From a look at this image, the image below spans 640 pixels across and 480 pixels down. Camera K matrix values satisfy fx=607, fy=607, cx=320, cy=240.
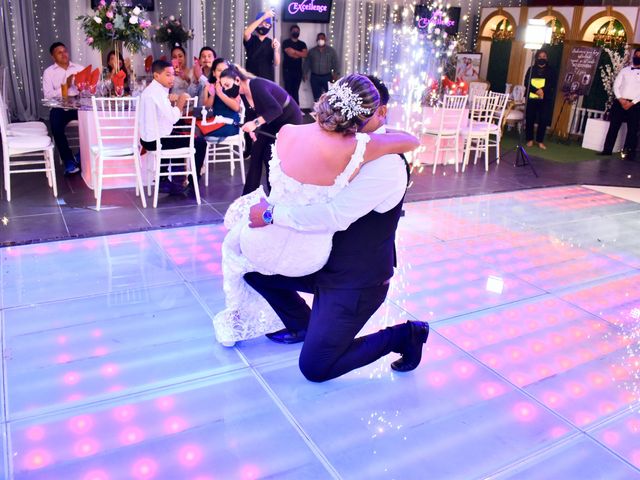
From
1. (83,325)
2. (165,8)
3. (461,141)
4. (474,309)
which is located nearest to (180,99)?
(83,325)

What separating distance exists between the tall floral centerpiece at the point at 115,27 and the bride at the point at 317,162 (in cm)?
374

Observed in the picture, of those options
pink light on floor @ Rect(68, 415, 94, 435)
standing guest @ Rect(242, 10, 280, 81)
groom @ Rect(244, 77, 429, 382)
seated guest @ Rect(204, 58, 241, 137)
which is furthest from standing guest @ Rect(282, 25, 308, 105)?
pink light on floor @ Rect(68, 415, 94, 435)

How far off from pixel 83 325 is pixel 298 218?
1.50 metres

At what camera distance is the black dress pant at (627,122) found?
868 cm

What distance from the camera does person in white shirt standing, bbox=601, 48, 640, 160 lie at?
8484mm

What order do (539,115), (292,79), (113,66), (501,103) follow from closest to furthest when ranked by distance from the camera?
(113,66), (501,103), (539,115), (292,79)

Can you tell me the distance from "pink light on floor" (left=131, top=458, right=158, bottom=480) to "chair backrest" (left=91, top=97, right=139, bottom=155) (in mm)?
3259

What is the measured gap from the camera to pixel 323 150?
2203mm

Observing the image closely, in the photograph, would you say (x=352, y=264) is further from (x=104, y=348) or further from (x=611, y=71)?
(x=611, y=71)

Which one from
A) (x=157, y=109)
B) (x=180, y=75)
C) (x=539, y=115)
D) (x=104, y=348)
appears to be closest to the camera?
(x=104, y=348)

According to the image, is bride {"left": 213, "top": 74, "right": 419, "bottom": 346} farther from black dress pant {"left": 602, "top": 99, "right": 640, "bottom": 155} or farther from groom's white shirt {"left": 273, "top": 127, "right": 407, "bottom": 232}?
black dress pant {"left": 602, "top": 99, "right": 640, "bottom": 155}

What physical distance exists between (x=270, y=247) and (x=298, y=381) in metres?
0.69

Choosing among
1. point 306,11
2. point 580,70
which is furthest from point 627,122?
point 306,11

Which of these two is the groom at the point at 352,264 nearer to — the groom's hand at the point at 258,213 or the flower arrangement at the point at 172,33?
the groom's hand at the point at 258,213
